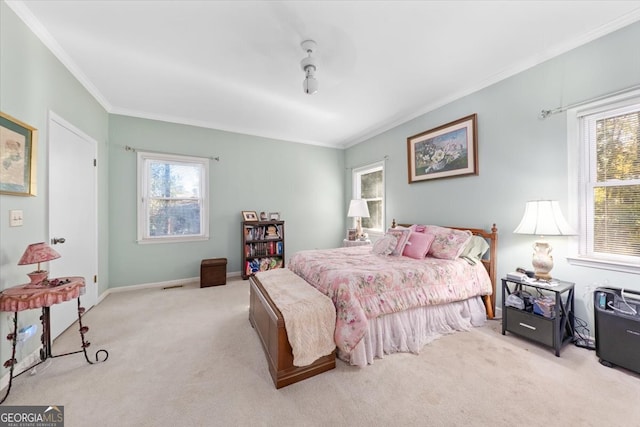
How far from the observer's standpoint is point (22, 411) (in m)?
1.48

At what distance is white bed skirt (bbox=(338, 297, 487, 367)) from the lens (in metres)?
1.96

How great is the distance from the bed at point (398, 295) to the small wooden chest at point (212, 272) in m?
1.70

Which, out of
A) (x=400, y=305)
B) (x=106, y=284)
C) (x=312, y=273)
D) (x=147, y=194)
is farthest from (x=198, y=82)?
(x=400, y=305)

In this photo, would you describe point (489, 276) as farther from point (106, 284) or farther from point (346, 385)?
point (106, 284)

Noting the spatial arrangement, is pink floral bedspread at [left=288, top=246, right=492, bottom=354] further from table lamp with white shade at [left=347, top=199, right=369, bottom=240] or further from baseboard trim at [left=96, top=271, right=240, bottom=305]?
baseboard trim at [left=96, top=271, right=240, bottom=305]

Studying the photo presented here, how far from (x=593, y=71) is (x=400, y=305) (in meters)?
2.70

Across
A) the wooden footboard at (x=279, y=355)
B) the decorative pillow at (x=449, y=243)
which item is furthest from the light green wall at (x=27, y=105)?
the decorative pillow at (x=449, y=243)

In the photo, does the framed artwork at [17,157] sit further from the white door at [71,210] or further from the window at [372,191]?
the window at [372,191]

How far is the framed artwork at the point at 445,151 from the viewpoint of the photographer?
3.03 m

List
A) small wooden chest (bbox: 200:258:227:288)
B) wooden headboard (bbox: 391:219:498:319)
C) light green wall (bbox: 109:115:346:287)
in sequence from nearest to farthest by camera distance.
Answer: wooden headboard (bbox: 391:219:498:319)
light green wall (bbox: 109:115:346:287)
small wooden chest (bbox: 200:258:227:288)

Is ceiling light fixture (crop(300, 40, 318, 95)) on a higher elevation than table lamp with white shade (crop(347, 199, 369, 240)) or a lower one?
higher

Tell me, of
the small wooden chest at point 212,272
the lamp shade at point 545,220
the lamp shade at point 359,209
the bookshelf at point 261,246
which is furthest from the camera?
the lamp shade at point 359,209

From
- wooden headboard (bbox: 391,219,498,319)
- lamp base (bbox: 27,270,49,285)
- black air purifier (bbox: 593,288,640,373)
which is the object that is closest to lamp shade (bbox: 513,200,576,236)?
wooden headboard (bbox: 391,219,498,319)

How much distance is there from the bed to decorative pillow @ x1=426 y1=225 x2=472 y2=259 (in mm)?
58
